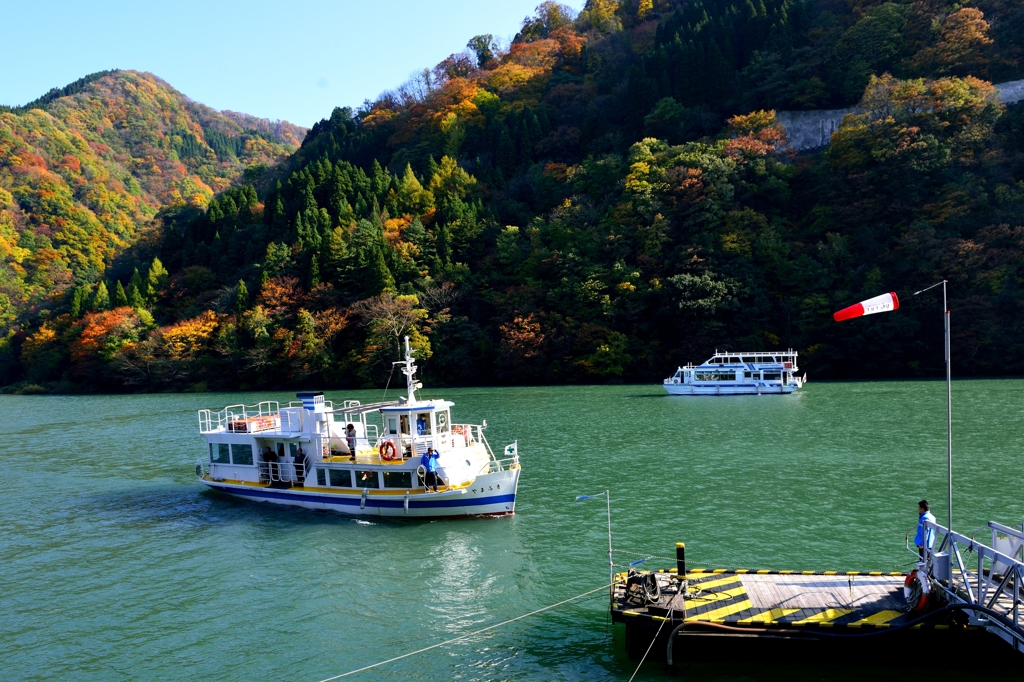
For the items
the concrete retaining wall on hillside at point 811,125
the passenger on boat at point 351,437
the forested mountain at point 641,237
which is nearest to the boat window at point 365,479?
the passenger on boat at point 351,437

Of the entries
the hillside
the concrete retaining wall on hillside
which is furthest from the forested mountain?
the hillside

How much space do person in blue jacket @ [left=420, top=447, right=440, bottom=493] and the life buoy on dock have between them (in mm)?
15249

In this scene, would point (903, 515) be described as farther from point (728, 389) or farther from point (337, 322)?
point (337, 322)

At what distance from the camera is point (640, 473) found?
3231 centimetres

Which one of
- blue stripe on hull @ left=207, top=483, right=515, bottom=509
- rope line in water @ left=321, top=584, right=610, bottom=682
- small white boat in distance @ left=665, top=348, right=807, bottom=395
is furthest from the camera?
small white boat in distance @ left=665, top=348, right=807, bottom=395

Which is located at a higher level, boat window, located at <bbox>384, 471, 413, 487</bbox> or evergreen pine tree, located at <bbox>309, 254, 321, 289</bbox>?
evergreen pine tree, located at <bbox>309, 254, 321, 289</bbox>

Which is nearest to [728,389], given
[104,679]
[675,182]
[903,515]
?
[675,182]

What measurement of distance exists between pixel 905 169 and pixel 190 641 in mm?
77491

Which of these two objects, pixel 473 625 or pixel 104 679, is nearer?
pixel 104 679

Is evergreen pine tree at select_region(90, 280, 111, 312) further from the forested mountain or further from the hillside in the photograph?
the hillside

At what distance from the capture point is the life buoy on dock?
46.7 feet

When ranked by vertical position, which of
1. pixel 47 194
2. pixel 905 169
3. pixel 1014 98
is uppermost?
pixel 47 194

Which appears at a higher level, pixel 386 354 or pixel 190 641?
pixel 386 354

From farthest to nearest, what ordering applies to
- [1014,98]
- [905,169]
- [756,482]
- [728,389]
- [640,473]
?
1. [1014,98]
2. [905,169]
3. [728,389]
4. [640,473]
5. [756,482]
